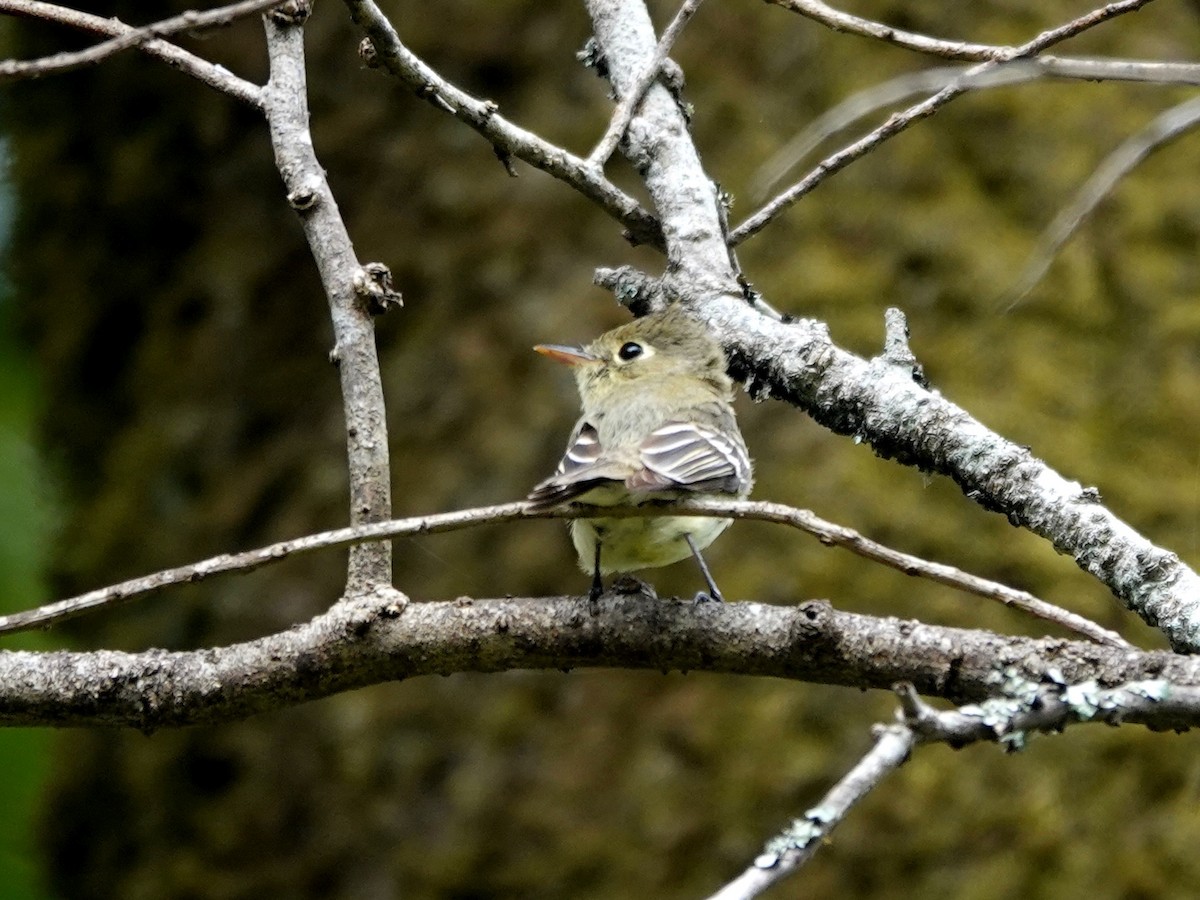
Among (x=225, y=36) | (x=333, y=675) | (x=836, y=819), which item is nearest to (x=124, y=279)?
(x=225, y=36)

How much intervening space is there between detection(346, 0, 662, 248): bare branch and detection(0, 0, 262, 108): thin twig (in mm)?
318

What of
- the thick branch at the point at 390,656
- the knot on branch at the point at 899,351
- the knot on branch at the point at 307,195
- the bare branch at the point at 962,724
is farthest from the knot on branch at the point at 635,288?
the bare branch at the point at 962,724

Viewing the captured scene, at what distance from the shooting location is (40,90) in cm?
753

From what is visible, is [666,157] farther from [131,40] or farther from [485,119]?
[131,40]

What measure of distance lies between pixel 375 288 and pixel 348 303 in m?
0.06

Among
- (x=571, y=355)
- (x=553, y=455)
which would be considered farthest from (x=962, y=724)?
(x=553, y=455)

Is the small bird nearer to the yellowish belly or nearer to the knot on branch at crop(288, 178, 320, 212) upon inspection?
the yellowish belly

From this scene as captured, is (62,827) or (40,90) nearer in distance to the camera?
(62,827)

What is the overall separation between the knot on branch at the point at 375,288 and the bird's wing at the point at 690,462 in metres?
0.61

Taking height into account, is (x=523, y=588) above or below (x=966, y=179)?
below

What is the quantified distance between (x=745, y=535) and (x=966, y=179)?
1.71 metres

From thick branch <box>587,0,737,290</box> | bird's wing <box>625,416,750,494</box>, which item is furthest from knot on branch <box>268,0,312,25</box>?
bird's wing <box>625,416,750,494</box>

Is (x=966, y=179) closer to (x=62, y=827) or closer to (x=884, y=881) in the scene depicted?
(x=884, y=881)

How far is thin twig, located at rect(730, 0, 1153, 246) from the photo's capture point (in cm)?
226
